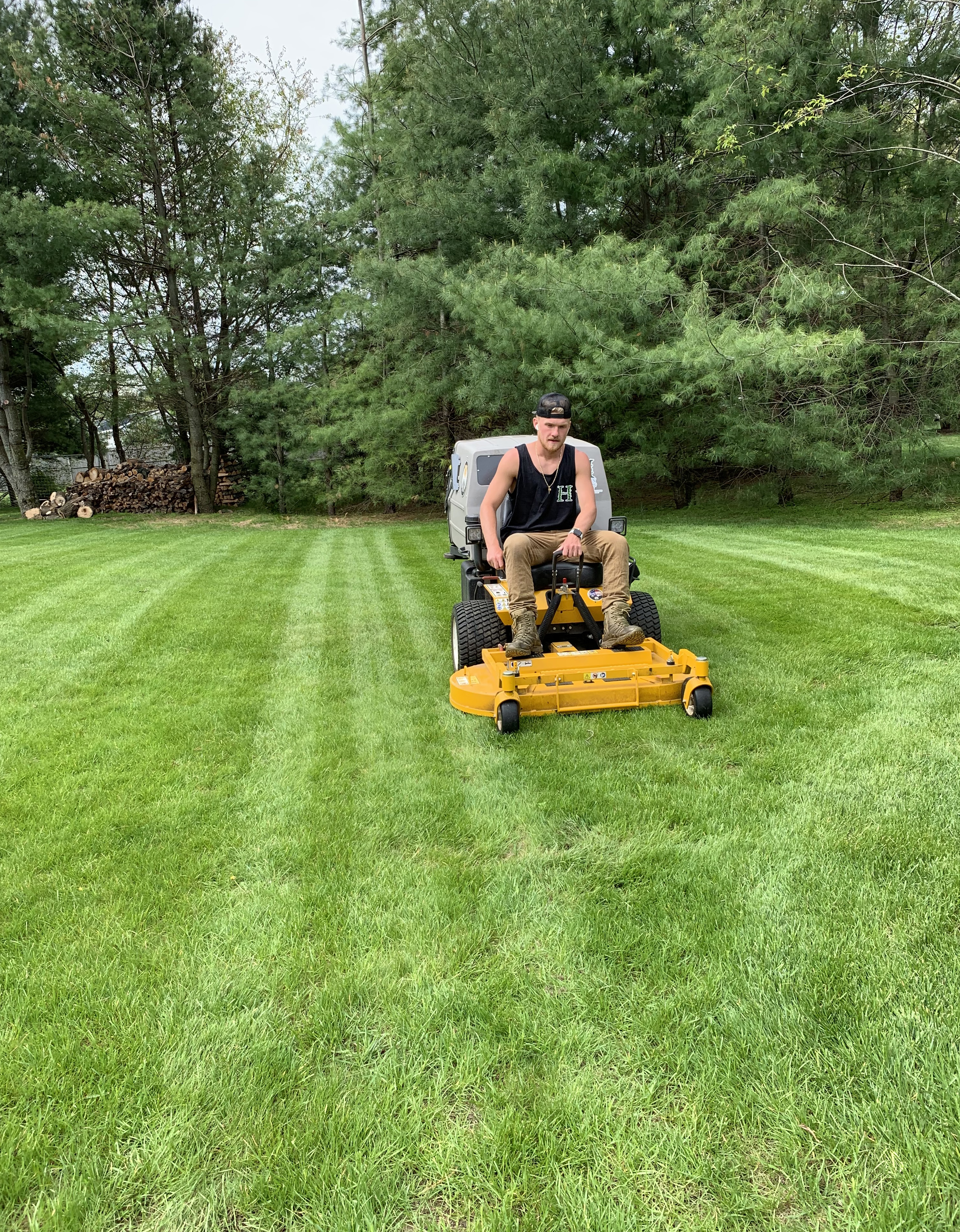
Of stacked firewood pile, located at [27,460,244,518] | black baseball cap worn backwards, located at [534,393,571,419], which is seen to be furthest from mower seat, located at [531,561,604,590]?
stacked firewood pile, located at [27,460,244,518]

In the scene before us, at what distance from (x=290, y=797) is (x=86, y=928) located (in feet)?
3.18

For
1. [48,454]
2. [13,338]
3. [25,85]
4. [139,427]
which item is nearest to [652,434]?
[25,85]

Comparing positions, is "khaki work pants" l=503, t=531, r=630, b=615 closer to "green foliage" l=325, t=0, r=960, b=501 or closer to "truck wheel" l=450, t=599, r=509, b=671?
"truck wheel" l=450, t=599, r=509, b=671

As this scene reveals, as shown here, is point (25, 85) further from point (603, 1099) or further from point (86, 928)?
point (603, 1099)

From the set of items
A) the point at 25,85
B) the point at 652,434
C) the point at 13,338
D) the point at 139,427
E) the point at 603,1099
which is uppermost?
the point at 25,85

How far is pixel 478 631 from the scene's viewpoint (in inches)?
168

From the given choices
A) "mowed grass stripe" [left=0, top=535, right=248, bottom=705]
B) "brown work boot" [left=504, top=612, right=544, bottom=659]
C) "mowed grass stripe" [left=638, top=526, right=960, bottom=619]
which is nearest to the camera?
"brown work boot" [left=504, top=612, right=544, bottom=659]

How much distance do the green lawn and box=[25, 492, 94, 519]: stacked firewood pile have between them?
53.7 ft

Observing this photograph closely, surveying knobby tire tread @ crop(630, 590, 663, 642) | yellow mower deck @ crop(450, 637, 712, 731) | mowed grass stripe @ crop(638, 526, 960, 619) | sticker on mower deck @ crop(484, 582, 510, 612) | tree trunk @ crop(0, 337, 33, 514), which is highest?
tree trunk @ crop(0, 337, 33, 514)

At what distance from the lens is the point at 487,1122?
59.5 inches

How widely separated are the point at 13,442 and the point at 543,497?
18609mm

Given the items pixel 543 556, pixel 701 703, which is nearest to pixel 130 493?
pixel 543 556

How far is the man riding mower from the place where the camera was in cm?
366

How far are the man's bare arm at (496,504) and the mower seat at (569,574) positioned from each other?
249 mm
